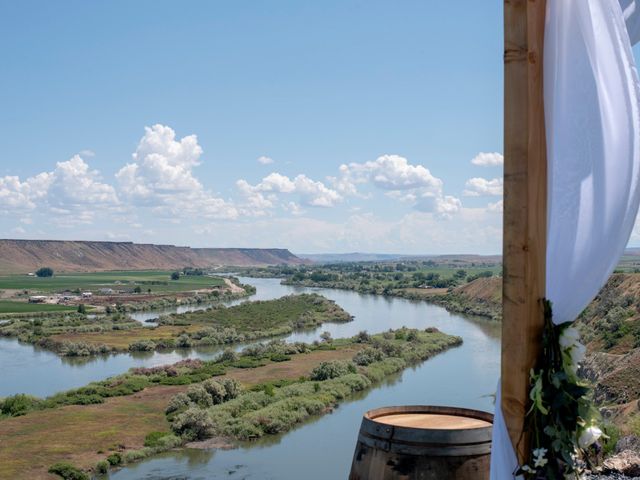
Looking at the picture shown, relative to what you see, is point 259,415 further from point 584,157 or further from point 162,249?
point 162,249

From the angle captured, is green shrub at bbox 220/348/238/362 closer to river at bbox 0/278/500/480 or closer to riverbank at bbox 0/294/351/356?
river at bbox 0/278/500/480

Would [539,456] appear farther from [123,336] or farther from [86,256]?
[86,256]

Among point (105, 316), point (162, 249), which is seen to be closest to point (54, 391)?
point (105, 316)

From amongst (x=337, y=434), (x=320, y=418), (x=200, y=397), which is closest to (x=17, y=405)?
(x=200, y=397)

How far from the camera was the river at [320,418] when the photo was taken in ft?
46.0

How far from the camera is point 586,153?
2648 millimetres

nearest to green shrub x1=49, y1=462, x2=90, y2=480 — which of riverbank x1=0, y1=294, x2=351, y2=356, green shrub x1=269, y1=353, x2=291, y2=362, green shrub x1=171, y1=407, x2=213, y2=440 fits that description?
green shrub x1=171, y1=407, x2=213, y2=440

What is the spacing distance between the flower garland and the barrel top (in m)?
0.52

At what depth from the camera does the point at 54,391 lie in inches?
895

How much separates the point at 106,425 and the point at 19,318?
32690 mm

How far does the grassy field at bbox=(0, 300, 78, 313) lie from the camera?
171 ft

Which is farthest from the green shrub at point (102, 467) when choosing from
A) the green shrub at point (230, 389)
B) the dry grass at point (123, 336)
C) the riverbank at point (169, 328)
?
the dry grass at point (123, 336)

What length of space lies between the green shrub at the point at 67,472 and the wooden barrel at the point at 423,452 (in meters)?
12.0

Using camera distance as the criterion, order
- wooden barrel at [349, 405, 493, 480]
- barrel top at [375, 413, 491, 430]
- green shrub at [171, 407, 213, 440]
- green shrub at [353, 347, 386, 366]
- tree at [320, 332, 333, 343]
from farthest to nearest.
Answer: tree at [320, 332, 333, 343] < green shrub at [353, 347, 386, 366] < green shrub at [171, 407, 213, 440] < barrel top at [375, 413, 491, 430] < wooden barrel at [349, 405, 493, 480]
